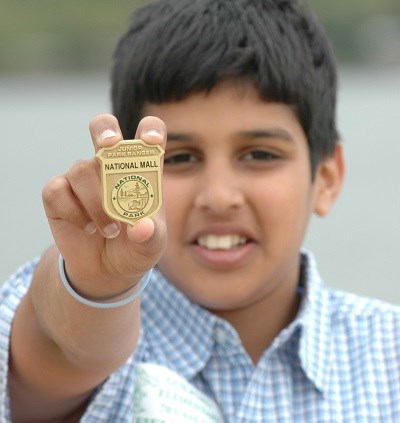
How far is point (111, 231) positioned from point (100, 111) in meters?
4.70

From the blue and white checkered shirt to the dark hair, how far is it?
1.10ft

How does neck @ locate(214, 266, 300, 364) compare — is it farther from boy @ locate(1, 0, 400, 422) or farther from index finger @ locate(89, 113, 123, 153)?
index finger @ locate(89, 113, 123, 153)

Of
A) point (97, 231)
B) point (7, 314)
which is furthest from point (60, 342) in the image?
point (97, 231)

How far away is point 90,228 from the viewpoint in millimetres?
1554

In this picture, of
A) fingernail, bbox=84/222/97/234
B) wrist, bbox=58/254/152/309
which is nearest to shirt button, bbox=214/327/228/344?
wrist, bbox=58/254/152/309

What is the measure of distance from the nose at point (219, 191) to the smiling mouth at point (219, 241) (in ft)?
0.19

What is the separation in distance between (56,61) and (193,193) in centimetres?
432

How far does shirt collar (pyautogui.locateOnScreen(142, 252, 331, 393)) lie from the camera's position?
208 centimetres

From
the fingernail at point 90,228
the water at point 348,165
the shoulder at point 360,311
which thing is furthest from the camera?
the water at point 348,165

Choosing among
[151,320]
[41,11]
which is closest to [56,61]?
[41,11]

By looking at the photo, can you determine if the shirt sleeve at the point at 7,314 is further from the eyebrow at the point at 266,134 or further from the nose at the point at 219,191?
the eyebrow at the point at 266,134

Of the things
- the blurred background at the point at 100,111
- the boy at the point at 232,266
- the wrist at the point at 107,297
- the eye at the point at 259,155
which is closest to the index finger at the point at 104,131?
the wrist at the point at 107,297

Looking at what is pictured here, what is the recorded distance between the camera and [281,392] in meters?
2.07

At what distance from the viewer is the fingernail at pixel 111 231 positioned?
1513mm
